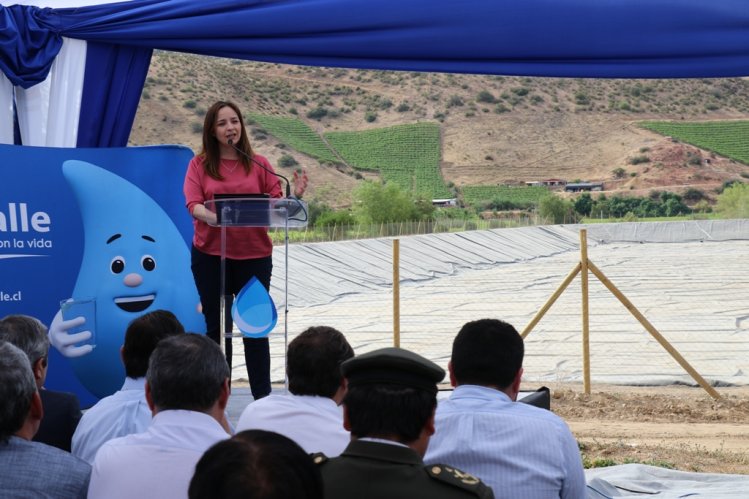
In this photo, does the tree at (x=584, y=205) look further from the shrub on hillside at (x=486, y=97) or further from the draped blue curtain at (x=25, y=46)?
the draped blue curtain at (x=25, y=46)

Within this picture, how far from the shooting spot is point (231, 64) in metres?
89.2

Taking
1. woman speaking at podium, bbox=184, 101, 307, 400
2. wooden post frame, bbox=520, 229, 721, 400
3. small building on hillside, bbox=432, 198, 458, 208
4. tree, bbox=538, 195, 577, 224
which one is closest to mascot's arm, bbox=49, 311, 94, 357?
woman speaking at podium, bbox=184, 101, 307, 400

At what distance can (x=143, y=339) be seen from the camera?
10.4ft

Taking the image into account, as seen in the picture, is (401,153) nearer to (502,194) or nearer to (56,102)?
(502,194)

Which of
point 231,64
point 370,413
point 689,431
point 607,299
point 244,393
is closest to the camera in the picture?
point 370,413

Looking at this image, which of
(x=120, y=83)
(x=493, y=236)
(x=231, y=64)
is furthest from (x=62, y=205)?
(x=231, y=64)

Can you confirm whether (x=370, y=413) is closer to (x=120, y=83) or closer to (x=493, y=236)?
(x=120, y=83)

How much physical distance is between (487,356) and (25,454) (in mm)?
1172

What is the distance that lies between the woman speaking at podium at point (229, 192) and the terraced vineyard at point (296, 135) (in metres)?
70.2

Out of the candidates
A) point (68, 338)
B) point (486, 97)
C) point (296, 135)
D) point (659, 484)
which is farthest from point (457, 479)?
point (486, 97)

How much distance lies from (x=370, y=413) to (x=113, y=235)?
340 centimetres

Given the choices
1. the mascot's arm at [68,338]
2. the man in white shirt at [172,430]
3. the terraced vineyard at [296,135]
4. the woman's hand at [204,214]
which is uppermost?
the terraced vineyard at [296,135]

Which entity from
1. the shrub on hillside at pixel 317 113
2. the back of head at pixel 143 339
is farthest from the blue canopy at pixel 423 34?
the shrub on hillside at pixel 317 113

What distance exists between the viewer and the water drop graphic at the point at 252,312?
14.8 ft
